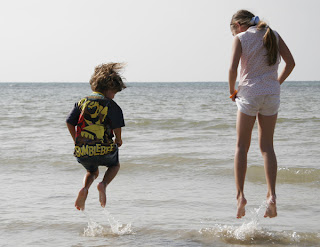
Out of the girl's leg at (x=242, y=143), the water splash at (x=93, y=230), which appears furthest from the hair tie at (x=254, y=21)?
the water splash at (x=93, y=230)

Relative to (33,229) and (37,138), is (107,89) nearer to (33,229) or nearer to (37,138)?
(33,229)

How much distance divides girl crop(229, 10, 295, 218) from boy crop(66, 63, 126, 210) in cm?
98

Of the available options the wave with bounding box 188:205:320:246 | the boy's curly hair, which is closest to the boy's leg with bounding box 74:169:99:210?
the boy's curly hair

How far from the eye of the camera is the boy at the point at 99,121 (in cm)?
406

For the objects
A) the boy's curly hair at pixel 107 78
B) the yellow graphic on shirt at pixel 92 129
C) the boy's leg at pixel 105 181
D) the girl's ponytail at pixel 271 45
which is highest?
the girl's ponytail at pixel 271 45

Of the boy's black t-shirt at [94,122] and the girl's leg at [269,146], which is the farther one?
the girl's leg at [269,146]

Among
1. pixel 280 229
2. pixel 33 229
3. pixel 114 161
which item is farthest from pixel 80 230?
pixel 280 229

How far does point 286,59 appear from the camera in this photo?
4.16 metres

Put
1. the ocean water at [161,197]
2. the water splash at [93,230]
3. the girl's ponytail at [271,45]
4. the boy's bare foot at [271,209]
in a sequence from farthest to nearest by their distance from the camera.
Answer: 1. the water splash at [93,230]
2. the ocean water at [161,197]
3. the boy's bare foot at [271,209]
4. the girl's ponytail at [271,45]

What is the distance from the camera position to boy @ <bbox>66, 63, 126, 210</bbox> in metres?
4.06

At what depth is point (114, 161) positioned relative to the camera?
4.29m

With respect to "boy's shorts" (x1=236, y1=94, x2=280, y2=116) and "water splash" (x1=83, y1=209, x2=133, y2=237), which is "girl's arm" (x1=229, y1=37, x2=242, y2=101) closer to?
"boy's shorts" (x1=236, y1=94, x2=280, y2=116)

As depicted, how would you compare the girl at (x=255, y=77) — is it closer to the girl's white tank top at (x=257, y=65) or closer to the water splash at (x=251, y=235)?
the girl's white tank top at (x=257, y=65)

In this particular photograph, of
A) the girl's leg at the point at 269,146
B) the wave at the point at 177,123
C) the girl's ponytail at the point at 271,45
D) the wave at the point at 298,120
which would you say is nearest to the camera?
the girl's ponytail at the point at 271,45
